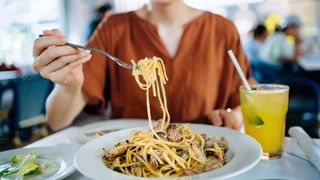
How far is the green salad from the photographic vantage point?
2.37 feet

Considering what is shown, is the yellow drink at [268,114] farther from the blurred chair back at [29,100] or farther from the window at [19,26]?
the window at [19,26]

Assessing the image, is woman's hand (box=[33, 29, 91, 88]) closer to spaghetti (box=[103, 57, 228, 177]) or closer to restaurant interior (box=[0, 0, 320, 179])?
restaurant interior (box=[0, 0, 320, 179])

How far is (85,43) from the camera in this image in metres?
4.03

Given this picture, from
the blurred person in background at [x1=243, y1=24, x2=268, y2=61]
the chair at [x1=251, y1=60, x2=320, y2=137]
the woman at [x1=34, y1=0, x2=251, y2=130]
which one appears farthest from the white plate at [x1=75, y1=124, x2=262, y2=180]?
the blurred person in background at [x1=243, y1=24, x2=268, y2=61]

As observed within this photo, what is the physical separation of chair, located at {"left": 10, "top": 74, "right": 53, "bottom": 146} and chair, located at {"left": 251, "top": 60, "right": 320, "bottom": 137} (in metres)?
2.34

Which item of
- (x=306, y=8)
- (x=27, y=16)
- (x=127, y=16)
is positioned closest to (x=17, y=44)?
(x=27, y=16)

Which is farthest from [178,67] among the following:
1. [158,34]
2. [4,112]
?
[4,112]

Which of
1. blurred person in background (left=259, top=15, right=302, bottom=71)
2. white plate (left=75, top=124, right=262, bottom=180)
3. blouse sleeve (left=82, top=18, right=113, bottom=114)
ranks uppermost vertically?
blouse sleeve (left=82, top=18, right=113, bottom=114)

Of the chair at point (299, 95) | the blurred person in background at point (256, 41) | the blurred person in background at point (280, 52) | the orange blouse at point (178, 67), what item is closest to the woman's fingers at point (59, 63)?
the orange blouse at point (178, 67)

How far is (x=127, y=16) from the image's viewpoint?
1.39 m

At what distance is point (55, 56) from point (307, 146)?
0.64 m

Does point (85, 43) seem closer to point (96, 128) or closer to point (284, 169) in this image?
point (96, 128)

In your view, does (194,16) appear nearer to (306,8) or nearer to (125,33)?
(125,33)

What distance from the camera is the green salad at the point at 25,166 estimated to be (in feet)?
2.37
